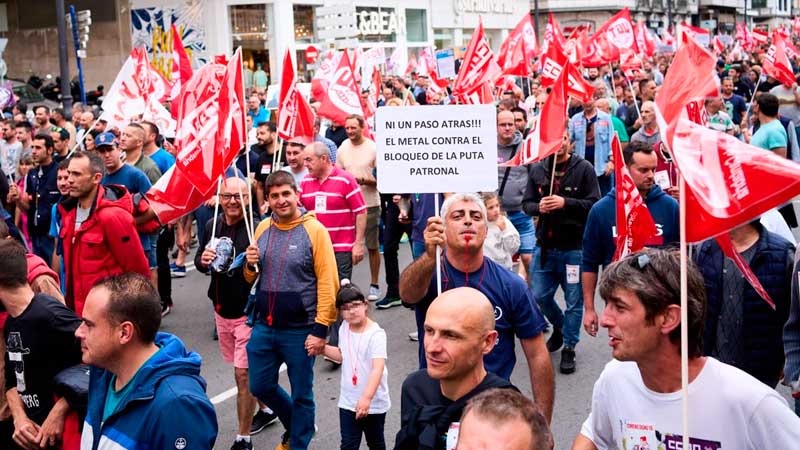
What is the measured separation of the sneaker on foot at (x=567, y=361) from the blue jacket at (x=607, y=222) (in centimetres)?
118

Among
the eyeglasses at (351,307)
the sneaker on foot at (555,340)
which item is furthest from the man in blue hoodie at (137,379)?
the sneaker on foot at (555,340)

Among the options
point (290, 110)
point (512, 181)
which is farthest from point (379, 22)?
point (512, 181)

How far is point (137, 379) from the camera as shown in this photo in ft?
11.5

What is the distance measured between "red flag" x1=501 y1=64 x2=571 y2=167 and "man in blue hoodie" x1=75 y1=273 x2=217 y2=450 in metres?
4.62

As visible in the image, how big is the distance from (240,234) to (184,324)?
2873 millimetres

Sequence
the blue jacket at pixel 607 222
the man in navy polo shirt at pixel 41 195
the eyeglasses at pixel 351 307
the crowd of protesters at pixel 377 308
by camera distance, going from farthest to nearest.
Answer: the man in navy polo shirt at pixel 41 195 → the blue jacket at pixel 607 222 → the eyeglasses at pixel 351 307 → the crowd of protesters at pixel 377 308

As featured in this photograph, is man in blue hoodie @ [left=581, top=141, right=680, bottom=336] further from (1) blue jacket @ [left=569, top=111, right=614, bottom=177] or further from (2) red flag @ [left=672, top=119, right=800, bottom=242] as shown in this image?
(1) blue jacket @ [left=569, top=111, right=614, bottom=177]

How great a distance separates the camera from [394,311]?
977 cm

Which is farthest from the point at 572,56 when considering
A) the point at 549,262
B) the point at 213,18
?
the point at 213,18

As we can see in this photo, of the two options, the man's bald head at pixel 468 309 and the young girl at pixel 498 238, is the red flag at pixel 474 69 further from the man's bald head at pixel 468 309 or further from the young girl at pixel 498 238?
the man's bald head at pixel 468 309

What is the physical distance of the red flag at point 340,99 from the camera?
12.6 metres

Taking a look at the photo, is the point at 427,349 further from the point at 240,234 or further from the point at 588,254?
the point at 240,234

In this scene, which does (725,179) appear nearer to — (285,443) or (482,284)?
(482,284)

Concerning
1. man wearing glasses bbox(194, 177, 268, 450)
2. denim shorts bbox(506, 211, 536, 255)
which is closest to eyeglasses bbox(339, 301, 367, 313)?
man wearing glasses bbox(194, 177, 268, 450)
